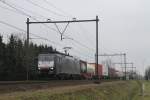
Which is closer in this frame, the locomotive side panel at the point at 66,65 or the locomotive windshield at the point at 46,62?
the locomotive windshield at the point at 46,62

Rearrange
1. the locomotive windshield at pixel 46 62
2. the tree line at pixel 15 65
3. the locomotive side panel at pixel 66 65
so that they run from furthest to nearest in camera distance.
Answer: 1. the tree line at pixel 15 65
2. the locomotive side panel at pixel 66 65
3. the locomotive windshield at pixel 46 62

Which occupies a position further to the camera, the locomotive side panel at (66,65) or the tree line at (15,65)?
the tree line at (15,65)

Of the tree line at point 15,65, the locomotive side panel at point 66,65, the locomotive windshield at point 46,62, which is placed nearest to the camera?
the locomotive windshield at point 46,62

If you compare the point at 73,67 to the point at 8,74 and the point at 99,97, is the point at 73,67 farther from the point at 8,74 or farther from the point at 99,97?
the point at 99,97

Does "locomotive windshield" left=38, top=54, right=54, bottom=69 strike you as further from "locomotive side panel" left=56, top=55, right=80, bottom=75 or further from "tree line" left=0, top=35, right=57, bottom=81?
"locomotive side panel" left=56, top=55, right=80, bottom=75

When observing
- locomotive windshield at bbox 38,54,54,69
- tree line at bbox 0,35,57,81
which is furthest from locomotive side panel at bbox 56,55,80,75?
tree line at bbox 0,35,57,81

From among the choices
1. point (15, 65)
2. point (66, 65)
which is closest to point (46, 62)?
point (66, 65)

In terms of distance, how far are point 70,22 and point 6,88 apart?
1750 cm

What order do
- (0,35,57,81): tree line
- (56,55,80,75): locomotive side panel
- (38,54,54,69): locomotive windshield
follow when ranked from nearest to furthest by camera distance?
1. (38,54,54,69): locomotive windshield
2. (56,55,80,75): locomotive side panel
3. (0,35,57,81): tree line

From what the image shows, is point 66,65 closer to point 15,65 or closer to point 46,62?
point 46,62

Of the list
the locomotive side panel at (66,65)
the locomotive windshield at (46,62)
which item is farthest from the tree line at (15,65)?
the locomotive side panel at (66,65)

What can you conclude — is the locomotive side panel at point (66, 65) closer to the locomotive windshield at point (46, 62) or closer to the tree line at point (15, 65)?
the locomotive windshield at point (46, 62)

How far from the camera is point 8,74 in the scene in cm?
5078

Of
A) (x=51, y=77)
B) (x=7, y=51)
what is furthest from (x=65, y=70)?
(x=7, y=51)
